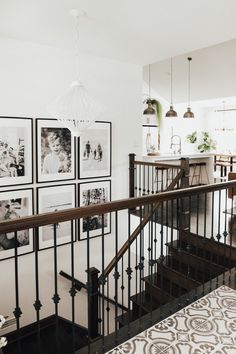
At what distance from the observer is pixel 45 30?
377 centimetres

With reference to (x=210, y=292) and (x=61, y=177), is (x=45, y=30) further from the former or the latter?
(x=210, y=292)

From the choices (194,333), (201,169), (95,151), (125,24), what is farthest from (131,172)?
(201,169)

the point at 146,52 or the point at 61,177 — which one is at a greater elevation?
the point at 146,52

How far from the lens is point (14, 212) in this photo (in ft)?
13.9

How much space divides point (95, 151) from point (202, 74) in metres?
4.24

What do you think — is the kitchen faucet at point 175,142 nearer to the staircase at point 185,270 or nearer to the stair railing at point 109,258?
the stair railing at point 109,258

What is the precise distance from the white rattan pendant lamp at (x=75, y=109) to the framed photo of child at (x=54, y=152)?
27 centimetres

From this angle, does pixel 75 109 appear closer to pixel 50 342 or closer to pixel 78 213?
pixel 78 213

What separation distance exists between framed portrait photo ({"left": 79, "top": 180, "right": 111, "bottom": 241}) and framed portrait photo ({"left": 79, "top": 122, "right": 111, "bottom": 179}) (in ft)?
0.52

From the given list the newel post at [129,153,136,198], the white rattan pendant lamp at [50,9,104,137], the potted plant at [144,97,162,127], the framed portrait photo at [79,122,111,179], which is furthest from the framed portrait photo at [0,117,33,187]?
the potted plant at [144,97,162,127]

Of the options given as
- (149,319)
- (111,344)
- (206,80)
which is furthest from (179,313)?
(206,80)

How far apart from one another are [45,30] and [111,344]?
136 inches

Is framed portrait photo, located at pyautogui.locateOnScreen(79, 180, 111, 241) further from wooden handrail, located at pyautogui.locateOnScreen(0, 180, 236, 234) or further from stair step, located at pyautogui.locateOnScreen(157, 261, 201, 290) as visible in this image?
wooden handrail, located at pyautogui.locateOnScreen(0, 180, 236, 234)

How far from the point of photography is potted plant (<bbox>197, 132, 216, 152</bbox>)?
11.3 m
